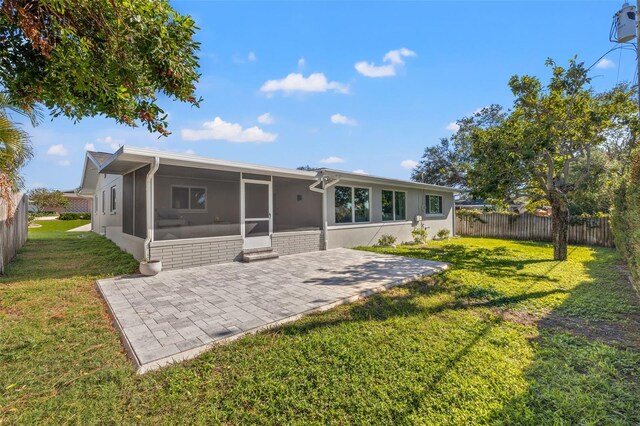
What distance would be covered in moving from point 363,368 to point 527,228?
15.5m

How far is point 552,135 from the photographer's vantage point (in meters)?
8.48

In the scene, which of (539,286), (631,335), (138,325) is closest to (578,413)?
(631,335)

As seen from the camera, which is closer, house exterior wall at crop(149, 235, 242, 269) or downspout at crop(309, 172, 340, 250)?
house exterior wall at crop(149, 235, 242, 269)

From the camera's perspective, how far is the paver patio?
349 cm

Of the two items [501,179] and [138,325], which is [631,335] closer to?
[501,179]

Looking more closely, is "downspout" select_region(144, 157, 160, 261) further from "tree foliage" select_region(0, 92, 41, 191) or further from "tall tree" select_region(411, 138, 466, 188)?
"tall tree" select_region(411, 138, 466, 188)

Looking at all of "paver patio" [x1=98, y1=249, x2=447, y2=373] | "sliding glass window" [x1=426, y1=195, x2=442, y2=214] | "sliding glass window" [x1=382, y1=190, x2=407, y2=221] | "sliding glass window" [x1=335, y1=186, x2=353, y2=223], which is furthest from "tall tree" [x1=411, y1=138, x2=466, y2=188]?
"paver patio" [x1=98, y1=249, x2=447, y2=373]

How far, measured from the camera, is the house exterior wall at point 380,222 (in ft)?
35.5

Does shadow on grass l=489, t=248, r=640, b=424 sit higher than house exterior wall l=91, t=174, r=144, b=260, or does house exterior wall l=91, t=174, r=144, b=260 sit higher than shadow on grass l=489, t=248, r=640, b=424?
house exterior wall l=91, t=174, r=144, b=260

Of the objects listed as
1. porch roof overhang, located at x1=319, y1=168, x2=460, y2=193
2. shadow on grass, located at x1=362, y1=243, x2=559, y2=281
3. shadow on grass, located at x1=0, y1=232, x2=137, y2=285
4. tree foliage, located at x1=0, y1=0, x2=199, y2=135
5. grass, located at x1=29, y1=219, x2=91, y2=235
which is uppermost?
Result: tree foliage, located at x1=0, y1=0, x2=199, y2=135

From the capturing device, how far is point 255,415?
7.52 ft

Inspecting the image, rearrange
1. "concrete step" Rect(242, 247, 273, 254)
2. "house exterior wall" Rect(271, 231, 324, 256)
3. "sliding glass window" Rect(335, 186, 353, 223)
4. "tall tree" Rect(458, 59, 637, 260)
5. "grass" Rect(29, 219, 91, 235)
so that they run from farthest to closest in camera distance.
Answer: "grass" Rect(29, 219, 91, 235), "sliding glass window" Rect(335, 186, 353, 223), "house exterior wall" Rect(271, 231, 324, 256), "concrete step" Rect(242, 247, 273, 254), "tall tree" Rect(458, 59, 637, 260)

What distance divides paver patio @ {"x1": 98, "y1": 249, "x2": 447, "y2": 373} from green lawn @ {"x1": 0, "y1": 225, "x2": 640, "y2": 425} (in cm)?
24

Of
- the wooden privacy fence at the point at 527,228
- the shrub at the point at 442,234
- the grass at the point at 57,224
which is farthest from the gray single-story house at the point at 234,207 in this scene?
the grass at the point at 57,224
